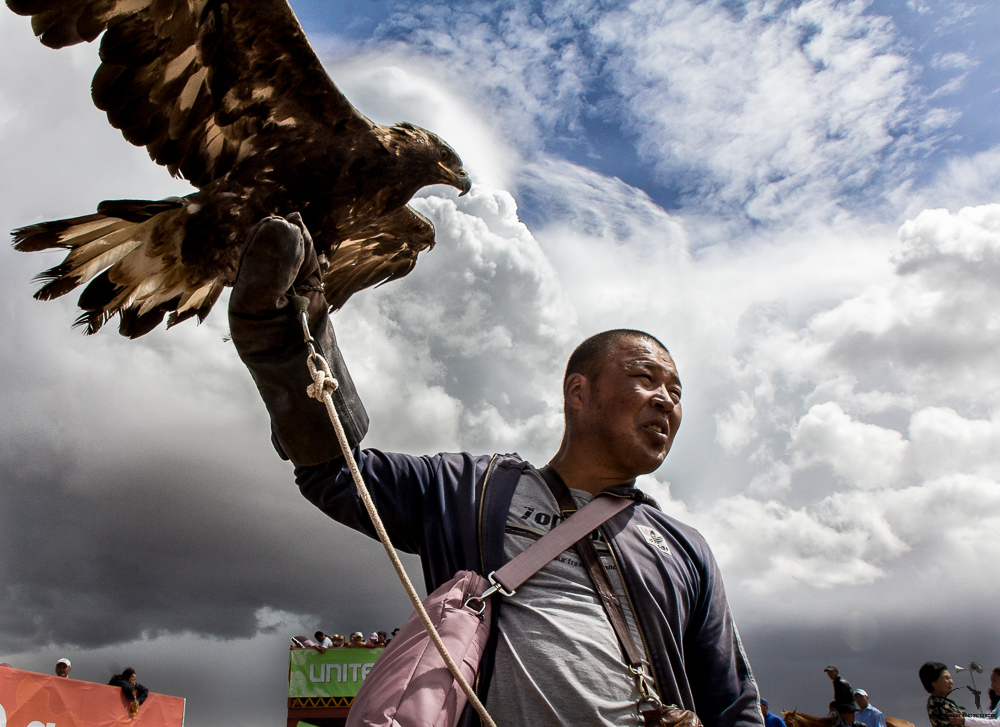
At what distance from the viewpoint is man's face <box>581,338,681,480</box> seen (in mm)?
1664

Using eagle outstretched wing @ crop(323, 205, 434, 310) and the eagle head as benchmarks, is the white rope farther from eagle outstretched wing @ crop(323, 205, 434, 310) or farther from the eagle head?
eagle outstretched wing @ crop(323, 205, 434, 310)

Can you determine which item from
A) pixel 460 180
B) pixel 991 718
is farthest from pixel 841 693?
pixel 460 180

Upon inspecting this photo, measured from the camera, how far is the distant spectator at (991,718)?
15.7 ft

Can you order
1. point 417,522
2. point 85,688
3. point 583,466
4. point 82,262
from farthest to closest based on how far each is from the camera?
1. point 85,688
2. point 82,262
3. point 583,466
4. point 417,522

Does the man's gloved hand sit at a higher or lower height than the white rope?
higher

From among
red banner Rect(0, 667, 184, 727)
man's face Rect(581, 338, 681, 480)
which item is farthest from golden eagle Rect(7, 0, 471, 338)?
red banner Rect(0, 667, 184, 727)

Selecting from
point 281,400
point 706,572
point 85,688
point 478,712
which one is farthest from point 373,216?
point 85,688

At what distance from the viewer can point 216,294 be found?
135 inches

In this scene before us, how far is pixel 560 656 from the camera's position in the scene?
130 centimetres

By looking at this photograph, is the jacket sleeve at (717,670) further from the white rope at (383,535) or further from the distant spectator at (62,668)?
the distant spectator at (62,668)

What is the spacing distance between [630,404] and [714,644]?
0.59m

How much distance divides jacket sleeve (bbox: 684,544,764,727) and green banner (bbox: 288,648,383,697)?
9.90 m

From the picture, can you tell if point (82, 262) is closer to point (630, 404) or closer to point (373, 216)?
point (373, 216)

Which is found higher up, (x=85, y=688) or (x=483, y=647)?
(x=85, y=688)
